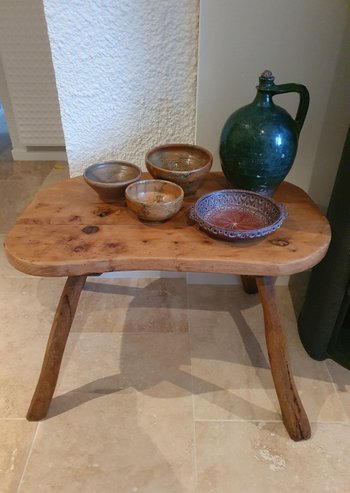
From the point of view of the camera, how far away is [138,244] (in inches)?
28.8

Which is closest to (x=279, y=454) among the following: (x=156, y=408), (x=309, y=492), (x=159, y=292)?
(x=309, y=492)

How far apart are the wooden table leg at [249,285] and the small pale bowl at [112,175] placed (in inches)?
21.8

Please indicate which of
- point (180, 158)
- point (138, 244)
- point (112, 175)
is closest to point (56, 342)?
point (138, 244)

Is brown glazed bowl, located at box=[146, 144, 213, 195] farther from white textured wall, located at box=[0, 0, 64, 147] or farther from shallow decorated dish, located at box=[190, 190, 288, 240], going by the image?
white textured wall, located at box=[0, 0, 64, 147]

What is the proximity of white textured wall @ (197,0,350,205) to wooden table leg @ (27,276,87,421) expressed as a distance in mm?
560

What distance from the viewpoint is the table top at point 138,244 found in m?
0.69

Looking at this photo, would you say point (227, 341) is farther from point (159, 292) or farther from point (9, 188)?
point (9, 188)

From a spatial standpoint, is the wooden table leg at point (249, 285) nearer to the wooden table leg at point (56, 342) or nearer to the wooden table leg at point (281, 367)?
the wooden table leg at point (281, 367)

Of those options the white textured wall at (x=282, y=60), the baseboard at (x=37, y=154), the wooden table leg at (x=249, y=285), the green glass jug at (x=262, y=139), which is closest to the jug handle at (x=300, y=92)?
the green glass jug at (x=262, y=139)

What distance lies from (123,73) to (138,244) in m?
0.56

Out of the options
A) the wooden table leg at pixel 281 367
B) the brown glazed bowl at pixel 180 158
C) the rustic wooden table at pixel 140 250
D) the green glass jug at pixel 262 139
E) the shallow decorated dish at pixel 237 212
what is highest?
the green glass jug at pixel 262 139

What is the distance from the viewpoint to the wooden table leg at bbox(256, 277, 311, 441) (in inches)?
31.3

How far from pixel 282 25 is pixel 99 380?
3.30ft

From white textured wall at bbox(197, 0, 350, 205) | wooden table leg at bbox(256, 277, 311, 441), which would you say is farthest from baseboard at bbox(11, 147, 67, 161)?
wooden table leg at bbox(256, 277, 311, 441)
